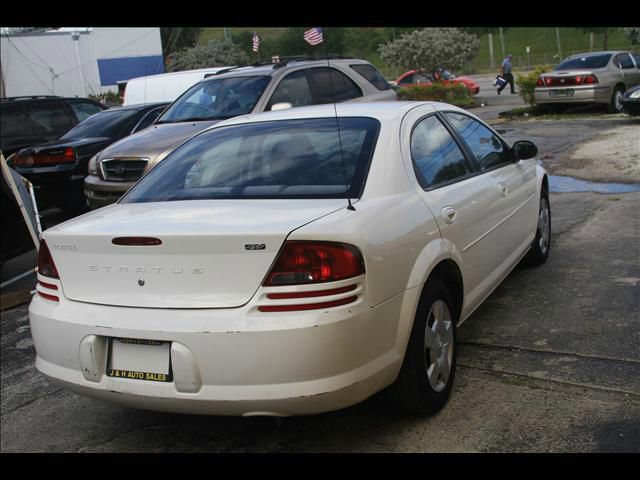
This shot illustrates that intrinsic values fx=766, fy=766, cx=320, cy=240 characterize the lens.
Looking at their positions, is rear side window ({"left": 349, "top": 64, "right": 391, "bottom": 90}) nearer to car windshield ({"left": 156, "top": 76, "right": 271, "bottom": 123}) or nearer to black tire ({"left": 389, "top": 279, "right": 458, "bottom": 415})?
car windshield ({"left": 156, "top": 76, "right": 271, "bottom": 123})

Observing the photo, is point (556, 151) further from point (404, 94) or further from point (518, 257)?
point (404, 94)

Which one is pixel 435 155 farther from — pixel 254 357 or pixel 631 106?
pixel 631 106

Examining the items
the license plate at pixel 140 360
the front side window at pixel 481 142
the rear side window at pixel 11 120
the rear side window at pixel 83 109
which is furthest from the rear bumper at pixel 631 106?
the license plate at pixel 140 360

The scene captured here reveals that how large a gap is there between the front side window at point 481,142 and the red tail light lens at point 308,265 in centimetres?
207

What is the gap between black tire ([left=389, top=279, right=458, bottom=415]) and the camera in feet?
11.4

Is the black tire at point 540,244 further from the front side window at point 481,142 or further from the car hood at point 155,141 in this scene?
the car hood at point 155,141

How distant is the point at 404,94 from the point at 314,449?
19.8m

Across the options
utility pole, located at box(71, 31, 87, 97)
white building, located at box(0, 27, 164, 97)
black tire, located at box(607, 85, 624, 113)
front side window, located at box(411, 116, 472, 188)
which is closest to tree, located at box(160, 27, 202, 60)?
front side window, located at box(411, 116, 472, 188)

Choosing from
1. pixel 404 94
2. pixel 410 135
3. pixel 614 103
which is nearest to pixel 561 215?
pixel 410 135

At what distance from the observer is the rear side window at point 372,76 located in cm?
1006

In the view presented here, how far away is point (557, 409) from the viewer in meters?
3.63

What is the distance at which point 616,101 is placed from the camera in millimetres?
16891

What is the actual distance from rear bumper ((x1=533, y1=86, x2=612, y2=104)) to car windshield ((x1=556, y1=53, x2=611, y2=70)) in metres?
0.73

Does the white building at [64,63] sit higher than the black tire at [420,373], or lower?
higher
